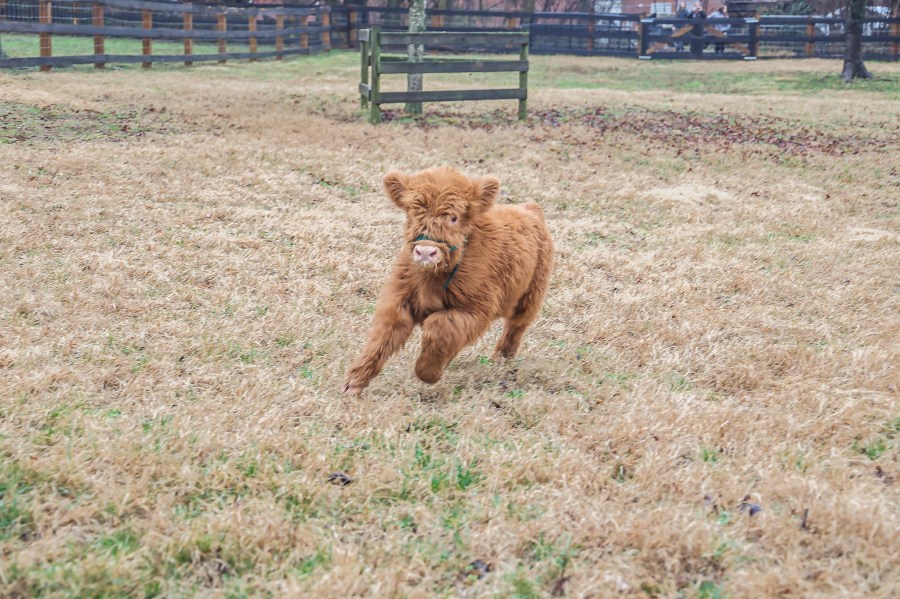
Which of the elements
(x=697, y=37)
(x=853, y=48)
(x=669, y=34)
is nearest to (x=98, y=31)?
(x=853, y=48)

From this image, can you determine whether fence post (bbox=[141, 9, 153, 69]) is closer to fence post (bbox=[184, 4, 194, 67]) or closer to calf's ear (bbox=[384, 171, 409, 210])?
fence post (bbox=[184, 4, 194, 67])

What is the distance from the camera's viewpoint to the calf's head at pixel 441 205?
4.34 m

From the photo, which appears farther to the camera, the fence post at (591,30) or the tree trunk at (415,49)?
the fence post at (591,30)

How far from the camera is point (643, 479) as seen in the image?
3639 mm

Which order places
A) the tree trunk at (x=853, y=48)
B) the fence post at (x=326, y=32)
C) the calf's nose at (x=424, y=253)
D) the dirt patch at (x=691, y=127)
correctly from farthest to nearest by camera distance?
the fence post at (x=326, y=32), the tree trunk at (x=853, y=48), the dirt patch at (x=691, y=127), the calf's nose at (x=424, y=253)

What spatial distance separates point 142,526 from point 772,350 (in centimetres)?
386

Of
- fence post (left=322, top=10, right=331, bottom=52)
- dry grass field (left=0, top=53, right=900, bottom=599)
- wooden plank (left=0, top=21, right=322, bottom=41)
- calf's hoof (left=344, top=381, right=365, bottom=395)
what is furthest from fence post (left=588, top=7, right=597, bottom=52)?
calf's hoof (left=344, top=381, right=365, bottom=395)

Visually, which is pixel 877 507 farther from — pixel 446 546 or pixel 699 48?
pixel 699 48

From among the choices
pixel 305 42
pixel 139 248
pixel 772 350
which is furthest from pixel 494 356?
pixel 305 42

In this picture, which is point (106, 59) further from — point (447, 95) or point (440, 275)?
point (440, 275)

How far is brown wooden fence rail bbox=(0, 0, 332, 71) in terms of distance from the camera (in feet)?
57.9

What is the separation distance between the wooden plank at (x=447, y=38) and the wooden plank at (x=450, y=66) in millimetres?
332

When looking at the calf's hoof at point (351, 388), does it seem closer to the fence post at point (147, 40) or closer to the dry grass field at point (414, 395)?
the dry grass field at point (414, 395)

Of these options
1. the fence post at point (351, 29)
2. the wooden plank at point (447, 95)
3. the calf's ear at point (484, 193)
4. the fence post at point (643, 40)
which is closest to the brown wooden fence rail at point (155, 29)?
the fence post at point (351, 29)
